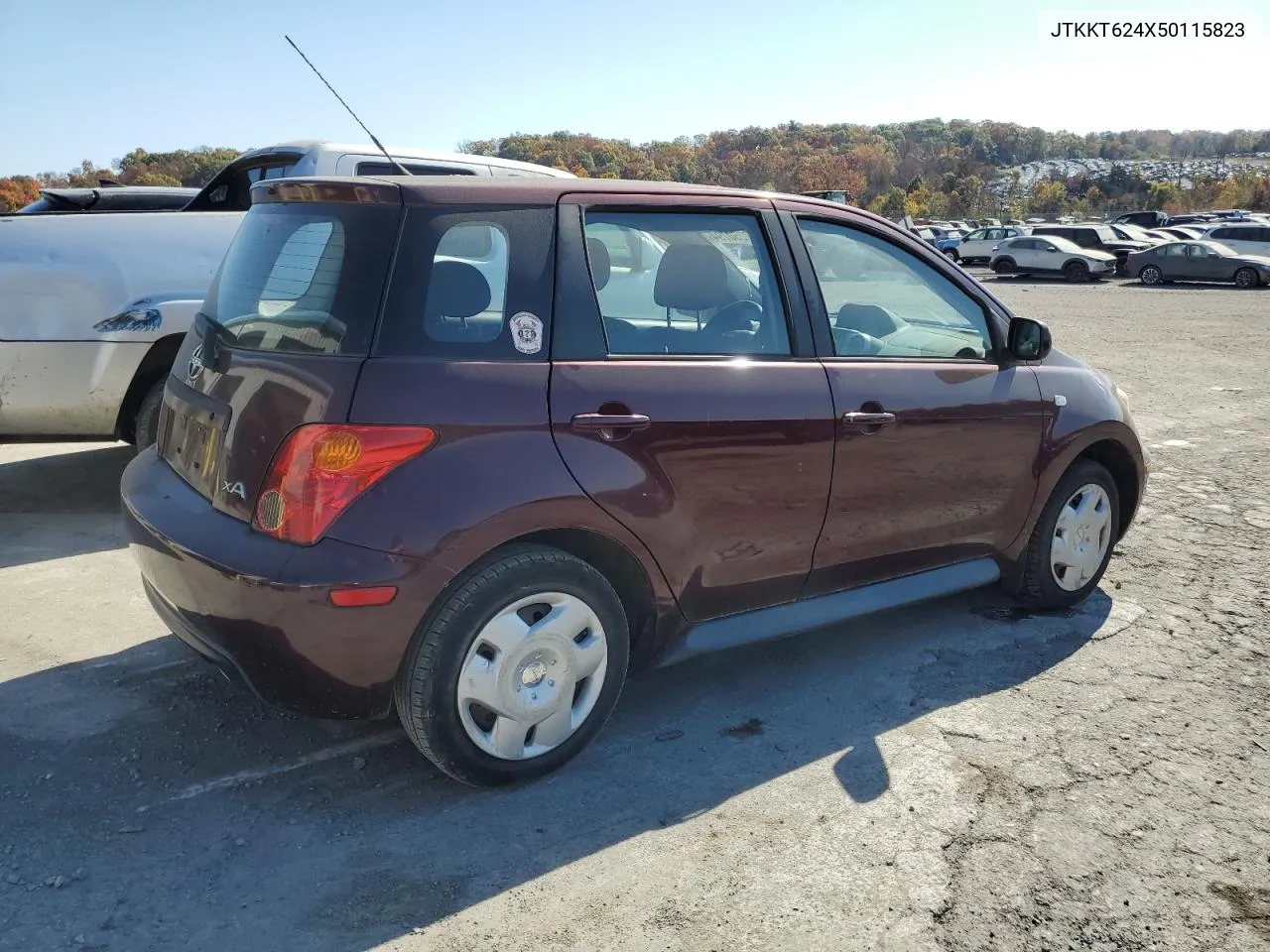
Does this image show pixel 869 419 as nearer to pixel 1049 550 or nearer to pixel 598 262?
pixel 598 262

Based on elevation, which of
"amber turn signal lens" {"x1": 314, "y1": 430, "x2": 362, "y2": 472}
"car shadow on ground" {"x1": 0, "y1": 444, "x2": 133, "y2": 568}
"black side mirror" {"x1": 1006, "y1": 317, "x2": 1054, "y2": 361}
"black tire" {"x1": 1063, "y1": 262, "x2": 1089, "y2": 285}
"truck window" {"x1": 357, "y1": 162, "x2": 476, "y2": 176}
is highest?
"truck window" {"x1": 357, "y1": 162, "x2": 476, "y2": 176}

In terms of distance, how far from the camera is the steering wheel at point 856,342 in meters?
3.76

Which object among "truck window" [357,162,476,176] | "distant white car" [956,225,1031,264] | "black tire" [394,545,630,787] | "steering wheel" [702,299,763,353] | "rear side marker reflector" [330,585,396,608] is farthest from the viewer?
"distant white car" [956,225,1031,264]

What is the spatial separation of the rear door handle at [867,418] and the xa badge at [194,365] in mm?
2167

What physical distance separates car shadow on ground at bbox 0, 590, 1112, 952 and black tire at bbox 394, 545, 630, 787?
0.13m

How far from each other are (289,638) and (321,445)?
527 millimetres

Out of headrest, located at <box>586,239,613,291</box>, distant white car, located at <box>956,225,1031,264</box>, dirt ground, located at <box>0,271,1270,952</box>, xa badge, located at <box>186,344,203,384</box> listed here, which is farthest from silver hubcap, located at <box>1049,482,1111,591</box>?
distant white car, located at <box>956,225,1031,264</box>

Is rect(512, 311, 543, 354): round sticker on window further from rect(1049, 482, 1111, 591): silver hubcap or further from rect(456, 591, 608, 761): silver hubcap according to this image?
rect(1049, 482, 1111, 591): silver hubcap

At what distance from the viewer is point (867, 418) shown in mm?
3678

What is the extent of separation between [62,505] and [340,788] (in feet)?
12.5

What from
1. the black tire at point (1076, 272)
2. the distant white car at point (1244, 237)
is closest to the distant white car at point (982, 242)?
the black tire at point (1076, 272)

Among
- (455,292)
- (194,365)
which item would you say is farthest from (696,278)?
(194,365)

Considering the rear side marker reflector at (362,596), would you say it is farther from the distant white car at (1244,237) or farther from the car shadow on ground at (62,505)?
the distant white car at (1244,237)

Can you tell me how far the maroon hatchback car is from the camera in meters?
2.83
